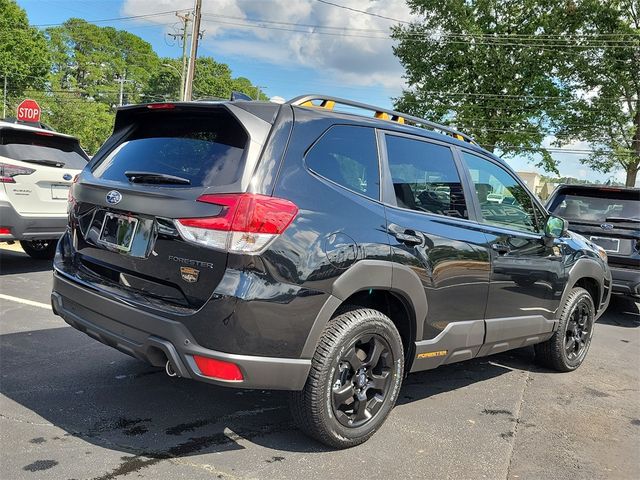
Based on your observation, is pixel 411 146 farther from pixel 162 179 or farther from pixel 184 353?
pixel 184 353

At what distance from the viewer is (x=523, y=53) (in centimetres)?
3034

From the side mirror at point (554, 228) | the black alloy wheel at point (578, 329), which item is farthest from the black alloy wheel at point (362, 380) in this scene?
the black alloy wheel at point (578, 329)

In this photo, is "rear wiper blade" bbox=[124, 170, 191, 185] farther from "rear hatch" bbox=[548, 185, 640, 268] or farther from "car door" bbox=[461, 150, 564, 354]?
"rear hatch" bbox=[548, 185, 640, 268]

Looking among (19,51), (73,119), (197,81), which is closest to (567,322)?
(73,119)

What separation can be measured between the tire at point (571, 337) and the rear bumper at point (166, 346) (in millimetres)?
2960

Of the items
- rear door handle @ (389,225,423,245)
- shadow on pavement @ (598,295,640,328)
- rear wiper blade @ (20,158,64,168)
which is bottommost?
shadow on pavement @ (598,295,640,328)

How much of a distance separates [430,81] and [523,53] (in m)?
5.12

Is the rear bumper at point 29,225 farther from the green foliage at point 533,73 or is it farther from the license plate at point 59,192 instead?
the green foliage at point 533,73

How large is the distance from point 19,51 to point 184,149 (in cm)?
6492

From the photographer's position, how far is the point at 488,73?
31016mm

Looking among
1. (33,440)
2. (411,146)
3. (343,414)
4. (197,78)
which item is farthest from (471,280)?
(197,78)

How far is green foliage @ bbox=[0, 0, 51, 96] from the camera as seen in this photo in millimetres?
55906

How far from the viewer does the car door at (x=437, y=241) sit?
3340 mm

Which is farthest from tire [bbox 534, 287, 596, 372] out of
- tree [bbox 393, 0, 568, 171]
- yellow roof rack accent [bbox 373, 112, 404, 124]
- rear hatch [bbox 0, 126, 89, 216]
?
tree [bbox 393, 0, 568, 171]
